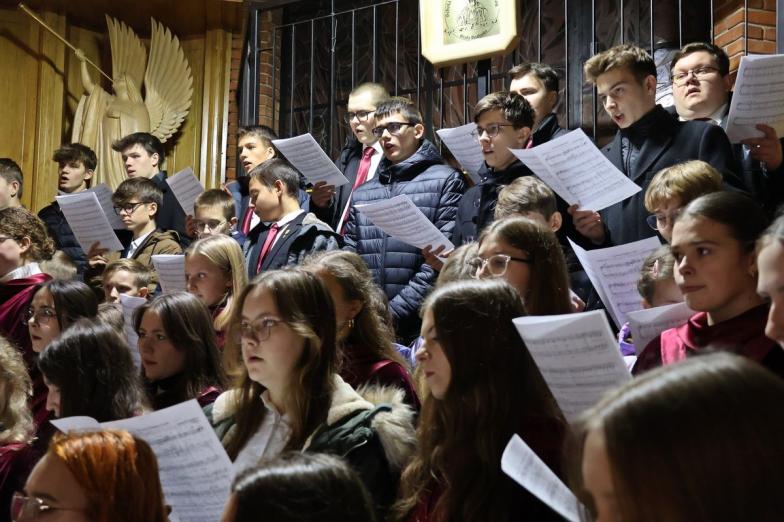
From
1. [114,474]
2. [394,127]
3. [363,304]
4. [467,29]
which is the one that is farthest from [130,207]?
[114,474]

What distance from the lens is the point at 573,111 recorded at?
6.48 meters

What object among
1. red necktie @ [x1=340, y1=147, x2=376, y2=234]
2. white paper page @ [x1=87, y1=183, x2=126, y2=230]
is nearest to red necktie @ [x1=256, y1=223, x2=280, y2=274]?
red necktie @ [x1=340, y1=147, x2=376, y2=234]

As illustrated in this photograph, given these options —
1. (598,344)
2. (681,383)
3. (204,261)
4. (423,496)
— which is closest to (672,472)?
(681,383)

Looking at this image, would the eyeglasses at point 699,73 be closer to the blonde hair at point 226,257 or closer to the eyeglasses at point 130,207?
the blonde hair at point 226,257

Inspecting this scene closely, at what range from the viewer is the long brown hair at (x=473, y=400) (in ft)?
6.82

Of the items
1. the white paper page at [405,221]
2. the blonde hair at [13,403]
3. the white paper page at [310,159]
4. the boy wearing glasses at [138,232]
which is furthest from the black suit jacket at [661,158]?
the boy wearing glasses at [138,232]

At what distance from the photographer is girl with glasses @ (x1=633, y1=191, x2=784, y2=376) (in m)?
2.34

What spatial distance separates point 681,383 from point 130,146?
5.74m

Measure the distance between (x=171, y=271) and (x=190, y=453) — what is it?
2.06 meters

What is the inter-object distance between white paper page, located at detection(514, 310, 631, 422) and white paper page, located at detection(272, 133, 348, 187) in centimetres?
296

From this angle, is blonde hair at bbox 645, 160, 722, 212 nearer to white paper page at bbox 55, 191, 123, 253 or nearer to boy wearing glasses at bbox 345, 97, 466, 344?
boy wearing glasses at bbox 345, 97, 466, 344

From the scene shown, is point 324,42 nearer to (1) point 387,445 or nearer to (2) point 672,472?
(1) point 387,445

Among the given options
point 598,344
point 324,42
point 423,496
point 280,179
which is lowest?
point 423,496

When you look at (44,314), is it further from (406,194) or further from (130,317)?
(406,194)
